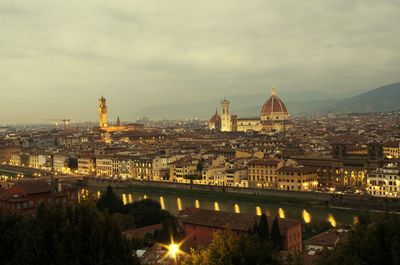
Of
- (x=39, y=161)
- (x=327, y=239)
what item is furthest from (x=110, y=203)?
(x=39, y=161)

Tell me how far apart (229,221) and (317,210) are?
25.6ft

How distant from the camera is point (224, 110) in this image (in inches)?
2781

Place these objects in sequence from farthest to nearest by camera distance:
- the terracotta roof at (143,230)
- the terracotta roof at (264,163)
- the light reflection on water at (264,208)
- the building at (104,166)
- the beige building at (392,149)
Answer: the building at (104,166), the beige building at (392,149), the terracotta roof at (264,163), the light reflection on water at (264,208), the terracotta roof at (143,230)

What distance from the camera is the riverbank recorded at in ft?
65.2

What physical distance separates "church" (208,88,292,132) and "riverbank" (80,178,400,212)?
39516mm

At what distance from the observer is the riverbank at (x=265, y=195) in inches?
782

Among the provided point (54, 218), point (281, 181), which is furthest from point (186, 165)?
point (54, 218)

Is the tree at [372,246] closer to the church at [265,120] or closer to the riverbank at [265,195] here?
the riverbank at [265,195]

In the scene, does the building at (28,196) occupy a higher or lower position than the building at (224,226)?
higher

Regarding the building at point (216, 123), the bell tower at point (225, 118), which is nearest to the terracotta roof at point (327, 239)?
the bell tower at point (225, 118)

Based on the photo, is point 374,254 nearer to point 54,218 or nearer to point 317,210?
point 54,218

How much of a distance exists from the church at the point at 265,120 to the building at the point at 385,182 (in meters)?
44.1

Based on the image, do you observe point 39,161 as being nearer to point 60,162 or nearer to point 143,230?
point 60,162

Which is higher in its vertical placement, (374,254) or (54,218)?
(54,218)
